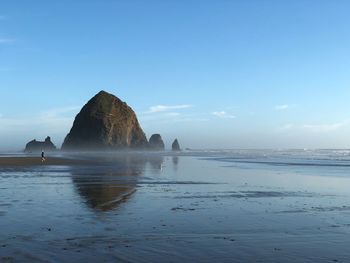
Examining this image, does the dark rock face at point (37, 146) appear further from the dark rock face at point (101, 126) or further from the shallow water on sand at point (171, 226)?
the shallow water on sand at point (171, 226)

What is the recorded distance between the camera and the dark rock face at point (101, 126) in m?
180

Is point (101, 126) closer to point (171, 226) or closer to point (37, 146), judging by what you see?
point (37, 146)

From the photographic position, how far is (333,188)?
26.5 m

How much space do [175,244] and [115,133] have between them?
177 metres

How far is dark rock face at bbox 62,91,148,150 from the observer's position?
180m

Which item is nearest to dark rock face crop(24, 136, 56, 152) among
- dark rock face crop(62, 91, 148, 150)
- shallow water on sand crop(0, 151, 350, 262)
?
dark rock face crop(62, 91, 148, 150)

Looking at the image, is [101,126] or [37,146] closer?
[101,126]

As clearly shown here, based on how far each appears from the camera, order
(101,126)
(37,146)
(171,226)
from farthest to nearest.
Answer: (37,146) < (101,126) < (171,226)

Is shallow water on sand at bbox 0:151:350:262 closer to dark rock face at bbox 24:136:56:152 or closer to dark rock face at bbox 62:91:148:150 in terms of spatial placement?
dark rock face at bbox 62:91:148:150

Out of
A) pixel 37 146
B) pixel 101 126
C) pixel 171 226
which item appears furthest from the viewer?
pixel 37 146

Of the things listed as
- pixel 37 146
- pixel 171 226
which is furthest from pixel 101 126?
pixel 171 226

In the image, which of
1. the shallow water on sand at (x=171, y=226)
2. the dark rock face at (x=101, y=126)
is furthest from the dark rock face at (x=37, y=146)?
the shallow water on sand at (x=171, y=226)

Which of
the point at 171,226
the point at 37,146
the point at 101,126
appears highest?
the point at 101,126

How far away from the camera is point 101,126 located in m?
182
